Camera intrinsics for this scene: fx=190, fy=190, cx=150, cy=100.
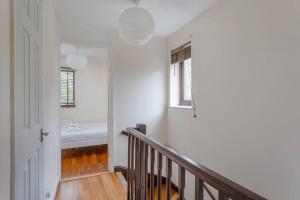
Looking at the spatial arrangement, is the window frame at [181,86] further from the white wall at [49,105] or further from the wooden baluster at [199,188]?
the wooden baluster at [199,188]

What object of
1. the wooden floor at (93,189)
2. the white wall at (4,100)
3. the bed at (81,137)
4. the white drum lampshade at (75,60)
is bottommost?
the wooden floor at (93,189)

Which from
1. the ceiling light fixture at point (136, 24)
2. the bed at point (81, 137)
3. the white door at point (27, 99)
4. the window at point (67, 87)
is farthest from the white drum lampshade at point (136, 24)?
the window at point (67, 87)

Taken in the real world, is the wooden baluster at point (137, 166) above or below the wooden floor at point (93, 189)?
above

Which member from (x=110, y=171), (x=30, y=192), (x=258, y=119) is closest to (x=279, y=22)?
(x=258, y=119)

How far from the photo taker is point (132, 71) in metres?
3.21

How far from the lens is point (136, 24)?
187 centimetres

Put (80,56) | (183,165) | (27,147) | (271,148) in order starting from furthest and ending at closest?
(80,56)
(271,148)
(27,147)
(183,165)

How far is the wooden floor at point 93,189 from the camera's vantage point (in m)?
2.28

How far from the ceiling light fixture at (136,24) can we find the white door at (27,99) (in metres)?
0.74

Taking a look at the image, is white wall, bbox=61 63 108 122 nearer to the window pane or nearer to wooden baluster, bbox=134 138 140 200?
the window pane

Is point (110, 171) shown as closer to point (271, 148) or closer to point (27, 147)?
point (27, 147)

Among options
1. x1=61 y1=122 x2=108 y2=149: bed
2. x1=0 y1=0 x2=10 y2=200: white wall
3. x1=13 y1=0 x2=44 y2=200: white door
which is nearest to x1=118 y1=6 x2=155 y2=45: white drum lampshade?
x1=13 y1=0 x2=44 y2=200: white door

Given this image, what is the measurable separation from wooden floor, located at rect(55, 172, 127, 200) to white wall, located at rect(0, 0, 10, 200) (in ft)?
5.33

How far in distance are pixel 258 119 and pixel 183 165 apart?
118 centimetres
